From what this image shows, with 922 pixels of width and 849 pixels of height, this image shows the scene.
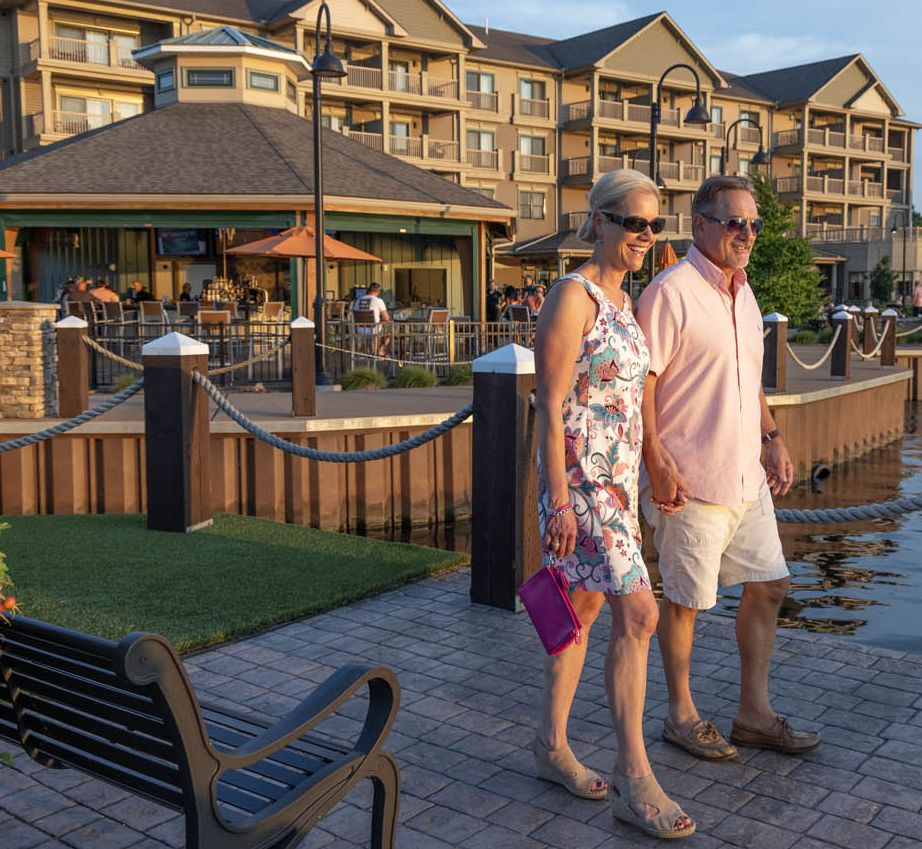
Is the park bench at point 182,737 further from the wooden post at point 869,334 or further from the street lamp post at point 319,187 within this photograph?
the wooden post at point 869,334

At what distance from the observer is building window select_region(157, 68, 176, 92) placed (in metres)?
28.2

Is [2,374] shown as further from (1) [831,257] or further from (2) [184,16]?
(1) [831,257]

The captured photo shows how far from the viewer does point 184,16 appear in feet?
131

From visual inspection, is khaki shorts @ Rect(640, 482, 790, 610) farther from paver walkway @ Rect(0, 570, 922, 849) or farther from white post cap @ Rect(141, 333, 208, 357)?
white post cap @ Rect(141, 333, 208, 357)

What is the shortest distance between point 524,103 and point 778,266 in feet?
73.9

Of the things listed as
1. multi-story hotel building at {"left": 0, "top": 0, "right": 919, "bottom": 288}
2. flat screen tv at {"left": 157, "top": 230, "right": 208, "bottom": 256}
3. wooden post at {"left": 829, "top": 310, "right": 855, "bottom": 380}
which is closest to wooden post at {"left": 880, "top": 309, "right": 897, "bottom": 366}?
wooden post at {"left": 829, "top": 310, "right": 855, "bottom": 380}

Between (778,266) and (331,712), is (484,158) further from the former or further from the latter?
(331,712)

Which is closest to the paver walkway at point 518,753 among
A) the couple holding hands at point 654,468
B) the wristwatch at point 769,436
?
the couple holding hands at point 654,468

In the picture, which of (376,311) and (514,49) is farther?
(514,49)

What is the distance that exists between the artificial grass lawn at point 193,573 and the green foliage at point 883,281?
178ft

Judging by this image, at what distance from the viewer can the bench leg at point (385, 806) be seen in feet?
10.4

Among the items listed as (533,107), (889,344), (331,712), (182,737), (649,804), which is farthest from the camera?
(533,107)

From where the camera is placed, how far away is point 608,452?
3795 millimetres

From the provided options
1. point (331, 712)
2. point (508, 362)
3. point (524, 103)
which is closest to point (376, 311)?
point (508, 362)
